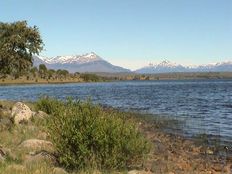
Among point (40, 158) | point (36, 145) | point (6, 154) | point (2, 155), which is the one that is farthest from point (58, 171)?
point (36, 145)

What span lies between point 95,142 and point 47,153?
2.16 metres

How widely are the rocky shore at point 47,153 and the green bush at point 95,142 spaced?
0.56 meters

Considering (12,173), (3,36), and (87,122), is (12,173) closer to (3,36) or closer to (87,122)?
(87,122)

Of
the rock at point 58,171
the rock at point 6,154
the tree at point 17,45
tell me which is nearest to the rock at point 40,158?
the rock at point 6,154

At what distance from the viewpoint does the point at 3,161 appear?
47.9 ft

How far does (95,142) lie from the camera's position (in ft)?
49.5

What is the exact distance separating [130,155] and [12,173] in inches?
182

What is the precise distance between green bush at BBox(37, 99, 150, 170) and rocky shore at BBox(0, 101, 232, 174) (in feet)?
1.84

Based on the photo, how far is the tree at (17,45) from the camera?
43500mm

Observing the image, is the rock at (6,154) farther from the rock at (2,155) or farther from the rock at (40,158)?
the rock at (40,158)

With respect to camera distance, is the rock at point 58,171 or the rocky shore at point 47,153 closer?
the rock at point 58,171

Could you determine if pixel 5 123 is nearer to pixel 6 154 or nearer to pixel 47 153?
pixel 6 154

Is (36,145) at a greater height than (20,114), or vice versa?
(20,114)

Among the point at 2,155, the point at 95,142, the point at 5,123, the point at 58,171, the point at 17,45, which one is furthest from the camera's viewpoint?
the point at 17,45
